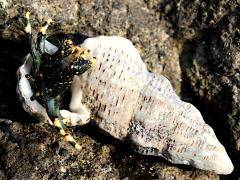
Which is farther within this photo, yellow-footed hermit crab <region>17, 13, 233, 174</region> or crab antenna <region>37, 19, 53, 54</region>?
crab antenna <region>37, 19, 53, 54</region>

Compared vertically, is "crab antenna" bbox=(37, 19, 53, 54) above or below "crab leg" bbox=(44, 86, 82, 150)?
above

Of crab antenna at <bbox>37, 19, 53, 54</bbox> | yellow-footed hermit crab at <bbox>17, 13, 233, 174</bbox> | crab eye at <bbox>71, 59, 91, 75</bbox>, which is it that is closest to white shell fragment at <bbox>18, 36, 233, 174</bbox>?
yellow-footed hermit crab at <bbox>17, 13, 233, 174</bbox>

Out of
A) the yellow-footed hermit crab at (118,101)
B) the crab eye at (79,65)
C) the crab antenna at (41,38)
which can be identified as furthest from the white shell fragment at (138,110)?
the crab antenna at (41,38)

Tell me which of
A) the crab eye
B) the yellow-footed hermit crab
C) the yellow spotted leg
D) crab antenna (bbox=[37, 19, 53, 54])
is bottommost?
the yellow spotted leg

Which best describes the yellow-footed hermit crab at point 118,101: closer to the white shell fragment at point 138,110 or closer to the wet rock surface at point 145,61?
the white shell fragment at point 138,110

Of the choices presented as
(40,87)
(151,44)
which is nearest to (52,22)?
(40,87)

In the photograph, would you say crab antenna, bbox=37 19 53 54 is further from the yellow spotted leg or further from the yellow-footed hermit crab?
the yellow spotted leg

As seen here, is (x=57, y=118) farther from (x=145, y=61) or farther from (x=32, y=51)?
(x=145, y=61)
